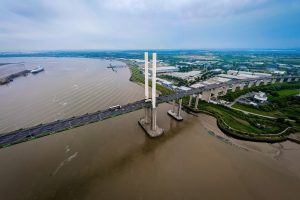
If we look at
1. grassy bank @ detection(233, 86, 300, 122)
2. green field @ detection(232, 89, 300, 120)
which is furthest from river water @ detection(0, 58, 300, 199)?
grassy bank @ detection(233, 86, 300, 122)

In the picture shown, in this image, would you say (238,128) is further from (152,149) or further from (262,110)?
(152,149)

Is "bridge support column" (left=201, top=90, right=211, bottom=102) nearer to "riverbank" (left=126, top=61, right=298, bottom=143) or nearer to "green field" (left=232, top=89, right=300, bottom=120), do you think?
"riverbank" (left=126, top=61, right=298, bottom=143)

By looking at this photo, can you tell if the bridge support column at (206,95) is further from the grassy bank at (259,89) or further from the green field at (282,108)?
the green field at (282,108)

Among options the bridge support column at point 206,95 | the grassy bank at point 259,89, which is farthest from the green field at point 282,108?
the bridge support column at point 206,95

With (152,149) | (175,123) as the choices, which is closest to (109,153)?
(152,149)

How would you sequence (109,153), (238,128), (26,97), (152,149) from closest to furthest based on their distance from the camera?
1. (109,153)
2. (152,149)
3. (238,128)
4. (26,97)

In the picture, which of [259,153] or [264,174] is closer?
[264,174]

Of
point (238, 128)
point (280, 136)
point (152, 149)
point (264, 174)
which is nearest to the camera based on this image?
point (264, 174)

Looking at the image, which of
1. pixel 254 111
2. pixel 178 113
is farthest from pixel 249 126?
pixel 178 113
